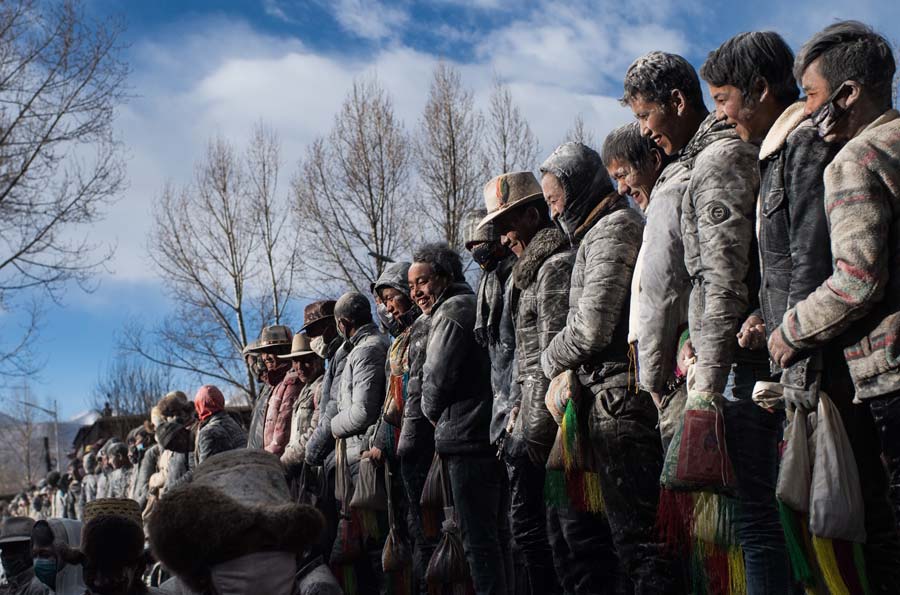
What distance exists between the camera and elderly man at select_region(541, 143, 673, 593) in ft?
15.6

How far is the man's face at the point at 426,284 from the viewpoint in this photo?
7312mm

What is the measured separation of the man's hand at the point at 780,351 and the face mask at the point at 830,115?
0.62 metres

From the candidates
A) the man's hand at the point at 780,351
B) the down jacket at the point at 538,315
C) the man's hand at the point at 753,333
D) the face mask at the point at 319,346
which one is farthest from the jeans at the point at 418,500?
the man's hand at the point at 780,351

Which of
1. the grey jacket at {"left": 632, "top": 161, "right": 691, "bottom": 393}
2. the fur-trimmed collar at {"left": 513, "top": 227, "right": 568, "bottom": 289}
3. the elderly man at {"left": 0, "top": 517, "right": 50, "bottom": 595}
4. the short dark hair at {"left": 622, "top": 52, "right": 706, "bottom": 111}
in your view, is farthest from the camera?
the elderly man at {"left": 0, "top": 517, "right": 50, "bottom": 595}

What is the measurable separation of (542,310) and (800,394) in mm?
2223

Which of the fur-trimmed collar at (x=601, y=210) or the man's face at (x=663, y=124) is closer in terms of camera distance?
the man's face at (x=663, y=124)

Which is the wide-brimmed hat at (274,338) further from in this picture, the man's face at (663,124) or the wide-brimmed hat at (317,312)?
the man's face at (663,124)

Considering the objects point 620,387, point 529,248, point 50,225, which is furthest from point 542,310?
point 50,225

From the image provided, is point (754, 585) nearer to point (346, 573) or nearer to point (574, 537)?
point (574, 537)

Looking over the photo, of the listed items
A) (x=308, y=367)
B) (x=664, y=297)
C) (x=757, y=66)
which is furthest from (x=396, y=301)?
(x=757, y=66)

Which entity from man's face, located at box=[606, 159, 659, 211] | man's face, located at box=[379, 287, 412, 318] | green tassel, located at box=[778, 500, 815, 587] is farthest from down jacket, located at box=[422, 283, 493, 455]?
green tassel, located at box=[778, 500, 815, 587]

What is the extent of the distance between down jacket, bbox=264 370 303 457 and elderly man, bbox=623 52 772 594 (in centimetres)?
661

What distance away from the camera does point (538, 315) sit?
18.6ft

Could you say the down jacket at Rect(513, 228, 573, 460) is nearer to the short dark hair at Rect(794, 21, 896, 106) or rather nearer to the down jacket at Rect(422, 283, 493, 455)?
the down jacket at Rect(422, 283, 493, 455)
